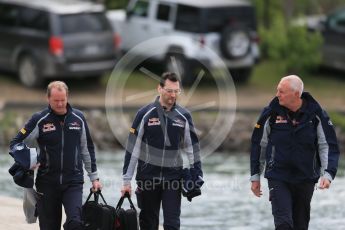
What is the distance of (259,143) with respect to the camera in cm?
970

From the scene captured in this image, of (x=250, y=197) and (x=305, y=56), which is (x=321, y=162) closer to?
(x=250, y=197)

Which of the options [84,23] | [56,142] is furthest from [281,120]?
A: [84,23]

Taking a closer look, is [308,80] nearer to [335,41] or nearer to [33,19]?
[335,41]

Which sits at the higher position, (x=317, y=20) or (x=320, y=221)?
(x=317, y=20)

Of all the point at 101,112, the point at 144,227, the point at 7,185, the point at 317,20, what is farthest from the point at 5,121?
the point at 144,227

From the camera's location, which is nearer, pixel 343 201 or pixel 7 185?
pixel 343 201

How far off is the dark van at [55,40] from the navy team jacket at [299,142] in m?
14.0

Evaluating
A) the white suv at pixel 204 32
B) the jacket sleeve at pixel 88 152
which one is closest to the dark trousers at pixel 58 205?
the jacket sleeve at pixel 88 152

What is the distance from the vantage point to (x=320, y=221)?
12922mm

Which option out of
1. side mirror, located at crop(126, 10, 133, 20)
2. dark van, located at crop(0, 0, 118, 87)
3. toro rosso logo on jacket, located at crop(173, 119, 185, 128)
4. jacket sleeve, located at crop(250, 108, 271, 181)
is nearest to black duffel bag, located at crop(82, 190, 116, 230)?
toro rosso logo on jacket, located at crop(173, 119, 185, 128)

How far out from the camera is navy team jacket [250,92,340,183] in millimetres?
9555

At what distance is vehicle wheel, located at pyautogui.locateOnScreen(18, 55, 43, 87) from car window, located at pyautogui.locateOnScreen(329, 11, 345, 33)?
671 cm

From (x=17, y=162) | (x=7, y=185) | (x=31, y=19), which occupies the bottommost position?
→ (x=7, y=185)

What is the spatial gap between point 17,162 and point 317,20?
18538 mm
